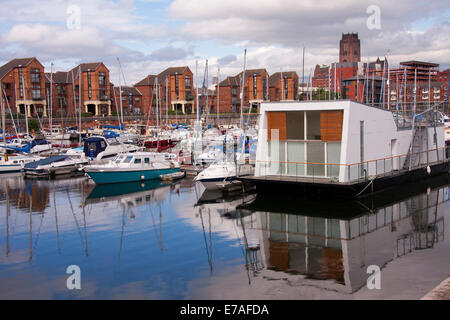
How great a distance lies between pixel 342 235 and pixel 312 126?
26.6 ft

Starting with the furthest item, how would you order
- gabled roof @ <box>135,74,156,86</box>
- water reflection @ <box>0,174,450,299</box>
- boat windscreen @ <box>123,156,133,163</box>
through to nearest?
1. gabled roof @ <box>135,74,156,86</box>
2. boat windscreen @ <box>123,156,133,163</box>
3. water reflection @ <box>0,174,450,299</box>

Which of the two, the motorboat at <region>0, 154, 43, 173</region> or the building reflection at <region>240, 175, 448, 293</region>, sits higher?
the motorboat at <region>0, 154, 43, 173</region>

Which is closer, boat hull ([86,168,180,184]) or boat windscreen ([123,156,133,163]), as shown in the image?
boat hull ([86,168,180,184])

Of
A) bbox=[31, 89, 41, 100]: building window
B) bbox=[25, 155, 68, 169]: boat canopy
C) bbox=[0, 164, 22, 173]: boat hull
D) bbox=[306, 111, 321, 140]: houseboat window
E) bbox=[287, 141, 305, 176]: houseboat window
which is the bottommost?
bbox=[0, 164, 22, 173]: boat hull

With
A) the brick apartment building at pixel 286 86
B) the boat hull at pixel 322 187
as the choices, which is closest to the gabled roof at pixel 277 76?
the brick apartment building at pixel 286 86

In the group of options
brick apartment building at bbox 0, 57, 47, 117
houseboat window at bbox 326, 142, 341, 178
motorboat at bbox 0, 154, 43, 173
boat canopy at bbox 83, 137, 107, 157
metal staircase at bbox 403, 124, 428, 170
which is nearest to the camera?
houseboat window at bbox 326, 142, 341, 178

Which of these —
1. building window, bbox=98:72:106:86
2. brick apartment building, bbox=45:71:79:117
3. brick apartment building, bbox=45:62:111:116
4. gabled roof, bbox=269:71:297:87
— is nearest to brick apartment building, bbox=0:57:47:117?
brick apartment building, bbox=45:71:79:117

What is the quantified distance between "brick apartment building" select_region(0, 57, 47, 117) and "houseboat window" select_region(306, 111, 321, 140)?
249 feet

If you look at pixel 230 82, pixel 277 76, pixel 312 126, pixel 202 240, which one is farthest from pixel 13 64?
pixel 202 240

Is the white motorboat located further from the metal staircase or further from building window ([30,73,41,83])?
building window ([30,73,41,83])

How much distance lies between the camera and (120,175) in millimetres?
33344

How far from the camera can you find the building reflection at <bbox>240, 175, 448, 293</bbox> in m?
14.2

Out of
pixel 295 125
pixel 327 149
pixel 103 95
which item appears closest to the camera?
pixel 327 149

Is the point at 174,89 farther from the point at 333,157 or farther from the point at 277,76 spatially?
the point at 333,157
